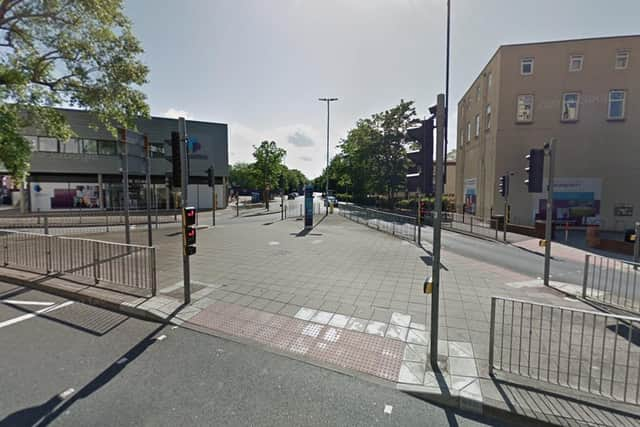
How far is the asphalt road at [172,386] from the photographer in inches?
105

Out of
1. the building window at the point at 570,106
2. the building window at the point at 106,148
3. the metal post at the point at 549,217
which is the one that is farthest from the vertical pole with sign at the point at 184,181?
the building window at the point at 106,148

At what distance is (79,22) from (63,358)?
14759 millimetres

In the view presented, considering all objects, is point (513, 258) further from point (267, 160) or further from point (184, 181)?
point (267, 160)

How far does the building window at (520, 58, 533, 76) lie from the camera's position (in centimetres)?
2028

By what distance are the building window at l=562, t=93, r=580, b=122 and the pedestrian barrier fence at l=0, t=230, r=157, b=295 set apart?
26.4 m

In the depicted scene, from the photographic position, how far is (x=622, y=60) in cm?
1950

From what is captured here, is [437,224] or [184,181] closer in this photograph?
[437,224]

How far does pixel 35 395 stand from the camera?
9.48ft

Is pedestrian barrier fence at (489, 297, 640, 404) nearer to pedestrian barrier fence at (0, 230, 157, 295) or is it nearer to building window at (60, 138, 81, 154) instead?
pedestrian barrier fence at (0, 230, 157, 295)

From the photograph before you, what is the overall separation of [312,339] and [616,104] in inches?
1085

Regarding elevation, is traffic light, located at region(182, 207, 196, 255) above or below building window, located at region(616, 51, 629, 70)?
below

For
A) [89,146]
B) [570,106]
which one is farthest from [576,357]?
[89,146]

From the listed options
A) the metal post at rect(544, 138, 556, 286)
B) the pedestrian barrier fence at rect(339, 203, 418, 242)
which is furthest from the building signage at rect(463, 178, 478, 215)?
the metal post at rect(544, 138, 556, 286)

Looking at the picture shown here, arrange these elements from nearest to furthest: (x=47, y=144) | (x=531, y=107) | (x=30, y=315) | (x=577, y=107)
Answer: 1. (x=30, y=315)
2. (x=577, y=107)
3. (x=531, y=107)
4. (x=47, y=144)
